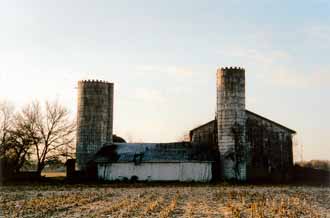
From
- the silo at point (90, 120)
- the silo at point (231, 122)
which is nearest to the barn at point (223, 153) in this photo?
the silo at point (231, 122)

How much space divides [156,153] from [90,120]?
7.78 meters

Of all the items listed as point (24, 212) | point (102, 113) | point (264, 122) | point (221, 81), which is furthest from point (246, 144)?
point (24, 212)

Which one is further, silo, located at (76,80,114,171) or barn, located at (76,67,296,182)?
silo, located at (76,80,114,171)

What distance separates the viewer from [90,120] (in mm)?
51812

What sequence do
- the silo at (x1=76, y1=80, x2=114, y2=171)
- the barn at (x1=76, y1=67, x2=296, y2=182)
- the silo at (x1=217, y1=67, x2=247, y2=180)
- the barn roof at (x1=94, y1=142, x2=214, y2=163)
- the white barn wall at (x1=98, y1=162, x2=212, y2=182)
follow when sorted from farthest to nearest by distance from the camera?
the silo at (x1=76, y1=80, x2=114, y2=171), the silo at (x1=217, y1=67, x2=247, y2=180), the barn roof at (x1=94, y1=142, x2=214, y2=163), the barn at (x1=76, y1=67, x2=296, y2=182), the white barn wall at (x1=98, y1=162, x2=212, y2=182)

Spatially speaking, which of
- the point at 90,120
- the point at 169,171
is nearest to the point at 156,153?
the point at 169,171

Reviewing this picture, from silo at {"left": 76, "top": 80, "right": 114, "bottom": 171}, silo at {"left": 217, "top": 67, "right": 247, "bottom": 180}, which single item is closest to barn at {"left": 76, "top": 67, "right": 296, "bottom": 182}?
silo at {"left": 217, "top": 67, "right": 247, "bottom": 180}

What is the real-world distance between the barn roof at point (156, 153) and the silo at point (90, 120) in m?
1.93

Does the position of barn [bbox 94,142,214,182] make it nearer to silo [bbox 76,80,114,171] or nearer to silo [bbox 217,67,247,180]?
silo [bbox 217,67,247,180]

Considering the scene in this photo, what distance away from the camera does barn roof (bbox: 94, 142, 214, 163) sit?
4669cm

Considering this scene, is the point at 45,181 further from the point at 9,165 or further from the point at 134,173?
the point at 134,173

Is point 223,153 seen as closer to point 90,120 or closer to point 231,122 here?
point 231,122

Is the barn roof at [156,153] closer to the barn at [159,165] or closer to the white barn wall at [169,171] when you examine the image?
the barn at [159,165]

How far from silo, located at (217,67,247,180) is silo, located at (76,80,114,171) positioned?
10888 mm
